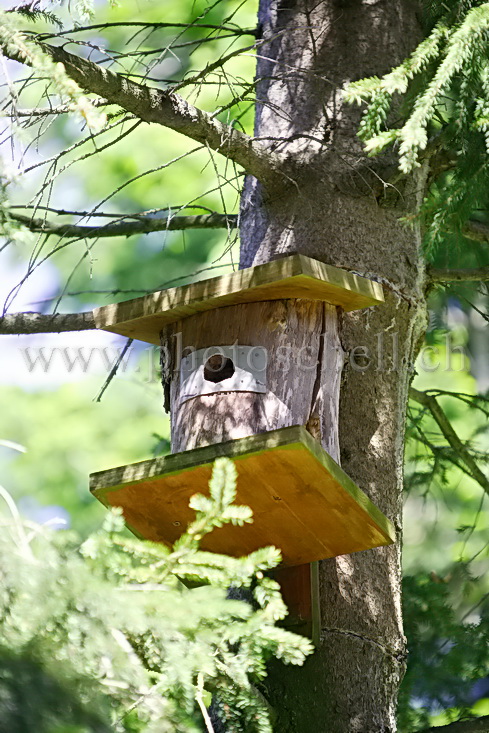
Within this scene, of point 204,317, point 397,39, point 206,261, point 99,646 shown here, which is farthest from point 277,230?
point 206,261

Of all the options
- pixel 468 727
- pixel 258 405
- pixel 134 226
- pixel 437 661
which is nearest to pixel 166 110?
pixel 258 405

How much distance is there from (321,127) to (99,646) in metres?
1.93

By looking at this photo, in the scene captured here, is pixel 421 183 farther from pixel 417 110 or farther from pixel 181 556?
pixel 181 556

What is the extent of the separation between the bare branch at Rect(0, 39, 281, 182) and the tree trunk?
8 centimetres

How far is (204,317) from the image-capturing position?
8.57 ft

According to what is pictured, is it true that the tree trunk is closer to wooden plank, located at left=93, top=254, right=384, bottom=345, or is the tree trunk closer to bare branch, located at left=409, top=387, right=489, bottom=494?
wooden plank, located at left=93, top=254, right=384, bottom=345

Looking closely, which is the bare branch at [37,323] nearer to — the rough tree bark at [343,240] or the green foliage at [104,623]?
the rough tree bark at [343,240]

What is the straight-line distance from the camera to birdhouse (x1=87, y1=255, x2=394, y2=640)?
2.31m

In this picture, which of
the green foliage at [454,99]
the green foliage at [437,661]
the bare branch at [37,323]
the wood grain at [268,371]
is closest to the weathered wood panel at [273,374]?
the wood grain at [268,371]

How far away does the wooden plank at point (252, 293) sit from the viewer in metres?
2.41

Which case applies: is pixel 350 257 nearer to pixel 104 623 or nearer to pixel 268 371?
pixel 268 371

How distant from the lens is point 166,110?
243 centimetres

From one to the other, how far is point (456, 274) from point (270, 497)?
1202 millimetres

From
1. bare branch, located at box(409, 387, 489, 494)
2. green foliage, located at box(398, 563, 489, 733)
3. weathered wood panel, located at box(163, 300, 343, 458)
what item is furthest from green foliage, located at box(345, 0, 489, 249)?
green foliage, located at box(398, 563, 489, 733)
